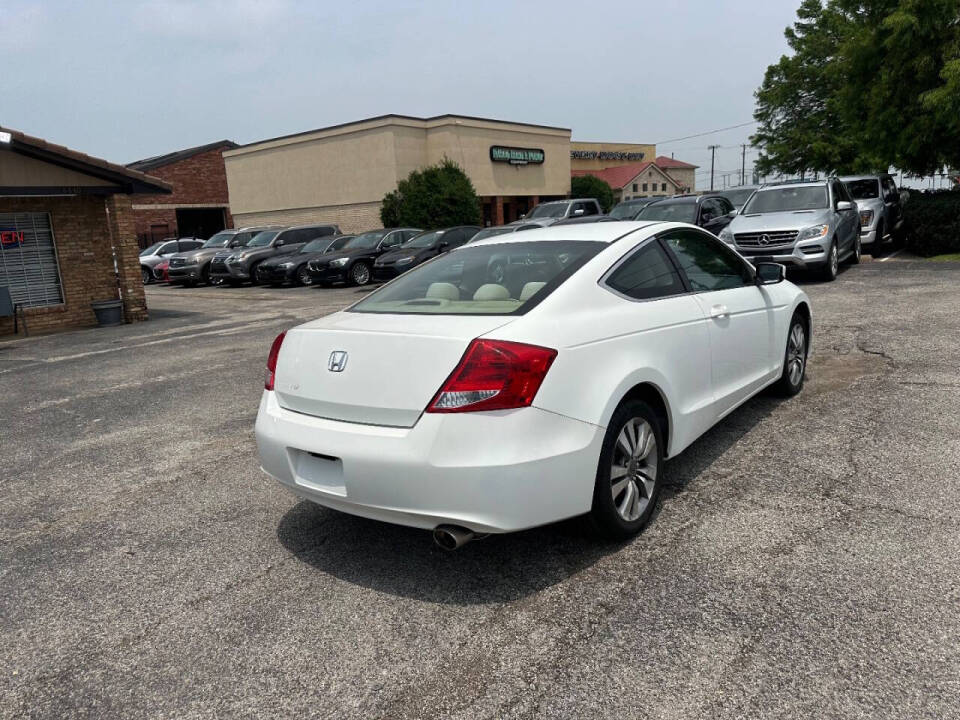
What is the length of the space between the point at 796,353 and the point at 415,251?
1474cm

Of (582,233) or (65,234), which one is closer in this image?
(582,233)

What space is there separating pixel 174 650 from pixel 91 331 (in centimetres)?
1307

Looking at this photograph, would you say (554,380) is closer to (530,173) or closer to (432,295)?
(432,295)

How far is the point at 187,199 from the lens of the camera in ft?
147

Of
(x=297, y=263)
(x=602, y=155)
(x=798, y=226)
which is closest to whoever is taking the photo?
(x=798, y=226)

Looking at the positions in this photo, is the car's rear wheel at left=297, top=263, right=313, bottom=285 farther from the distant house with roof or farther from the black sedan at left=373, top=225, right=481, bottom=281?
the distant house with roof

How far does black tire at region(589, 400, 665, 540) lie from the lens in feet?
10.9

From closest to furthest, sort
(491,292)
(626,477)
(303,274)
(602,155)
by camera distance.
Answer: (626,477) → (491,292) → (303,274) → (602,155)

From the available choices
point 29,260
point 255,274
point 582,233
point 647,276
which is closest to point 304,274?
point 255,274

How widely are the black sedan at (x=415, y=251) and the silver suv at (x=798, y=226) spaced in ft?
27.4

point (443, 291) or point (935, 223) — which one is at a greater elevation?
point (443, 291)

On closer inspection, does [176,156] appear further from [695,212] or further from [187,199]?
[695,212]

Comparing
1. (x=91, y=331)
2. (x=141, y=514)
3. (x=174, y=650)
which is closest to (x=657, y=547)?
(x=174, y=650)

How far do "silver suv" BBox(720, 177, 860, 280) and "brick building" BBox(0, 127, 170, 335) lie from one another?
38.8 feet
